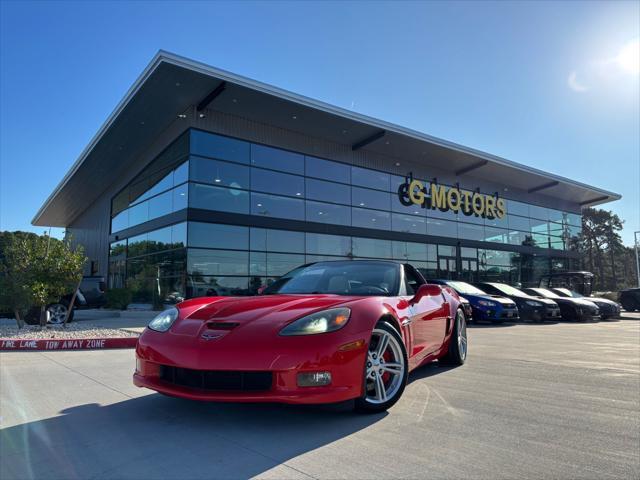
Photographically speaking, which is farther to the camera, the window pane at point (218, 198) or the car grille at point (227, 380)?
the window pane at point (218, 198)

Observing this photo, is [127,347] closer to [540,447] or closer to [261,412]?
[261,412]

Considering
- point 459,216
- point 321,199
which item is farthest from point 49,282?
point 459,216

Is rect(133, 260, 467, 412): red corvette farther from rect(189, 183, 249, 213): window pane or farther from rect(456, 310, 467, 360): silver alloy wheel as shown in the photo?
rect(189, 183, 249, 213): window pane

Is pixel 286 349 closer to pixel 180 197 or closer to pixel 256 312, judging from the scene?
pixel 256 312

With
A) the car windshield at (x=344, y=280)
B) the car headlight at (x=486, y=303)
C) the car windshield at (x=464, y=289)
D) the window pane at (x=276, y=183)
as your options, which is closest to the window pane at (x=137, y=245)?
the window pane at (x=276, y=183)

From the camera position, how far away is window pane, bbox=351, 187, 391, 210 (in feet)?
77.7

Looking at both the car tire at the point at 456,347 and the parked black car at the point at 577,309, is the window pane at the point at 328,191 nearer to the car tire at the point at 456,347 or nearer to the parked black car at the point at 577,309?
the parked black car at the point at 577,309

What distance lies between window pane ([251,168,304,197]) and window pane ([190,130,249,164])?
0.84m

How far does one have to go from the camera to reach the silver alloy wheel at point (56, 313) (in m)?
12.2

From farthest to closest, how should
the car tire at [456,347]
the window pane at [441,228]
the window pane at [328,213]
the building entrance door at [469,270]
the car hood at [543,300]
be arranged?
1. the building entrance door at [469,270]
2. the window pane at [441,228]
3. the window pane at [328,213]
4. the car hood at [543,300]
5. the car tire at [456,347]

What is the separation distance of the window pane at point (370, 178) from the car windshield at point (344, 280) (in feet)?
62.4

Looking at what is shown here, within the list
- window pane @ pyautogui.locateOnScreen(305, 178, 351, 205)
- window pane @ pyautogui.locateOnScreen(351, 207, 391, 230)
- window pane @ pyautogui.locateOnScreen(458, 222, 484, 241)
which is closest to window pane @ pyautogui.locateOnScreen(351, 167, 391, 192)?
window pane @ pyautogui.locateOnScreen(305, 178, 351, 205)

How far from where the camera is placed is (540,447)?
2879 millimetres

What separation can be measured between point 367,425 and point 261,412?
2.77 feet
